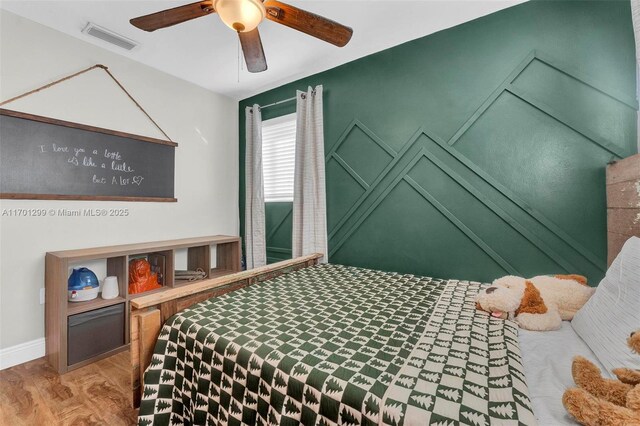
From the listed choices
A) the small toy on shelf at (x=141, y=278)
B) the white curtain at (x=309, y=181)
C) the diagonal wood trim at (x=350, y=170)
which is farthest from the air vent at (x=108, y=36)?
the diagonal wood trim at (x=350, y=170)

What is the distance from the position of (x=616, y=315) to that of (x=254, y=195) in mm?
3071

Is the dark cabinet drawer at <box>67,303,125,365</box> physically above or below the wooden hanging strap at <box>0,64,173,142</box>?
below

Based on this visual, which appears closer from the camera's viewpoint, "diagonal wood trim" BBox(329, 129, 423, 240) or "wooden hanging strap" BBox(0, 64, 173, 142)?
"wooden hanging strap" BBox(0, 64, 173, 142)

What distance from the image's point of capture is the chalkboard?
2035 millimetres

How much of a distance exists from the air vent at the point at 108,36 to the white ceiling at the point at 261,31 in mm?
39

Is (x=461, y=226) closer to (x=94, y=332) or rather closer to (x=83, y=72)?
(x=94, y=332)

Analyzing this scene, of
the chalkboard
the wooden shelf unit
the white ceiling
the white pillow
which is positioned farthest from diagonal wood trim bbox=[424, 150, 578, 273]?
the chalkboard

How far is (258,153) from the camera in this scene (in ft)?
11.0

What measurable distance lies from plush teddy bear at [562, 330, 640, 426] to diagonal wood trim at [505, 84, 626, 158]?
1.48 m

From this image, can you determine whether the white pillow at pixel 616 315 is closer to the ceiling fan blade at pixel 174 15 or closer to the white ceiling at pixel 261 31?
the white ceiling at pixel 261 31

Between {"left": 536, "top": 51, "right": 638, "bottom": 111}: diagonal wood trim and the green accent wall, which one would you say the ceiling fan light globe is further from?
{"left": 536, "top": 51, "right": 638, "bottom": 111}: diagonal wood trim

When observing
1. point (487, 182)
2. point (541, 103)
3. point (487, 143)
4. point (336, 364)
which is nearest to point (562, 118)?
point (541, 103)

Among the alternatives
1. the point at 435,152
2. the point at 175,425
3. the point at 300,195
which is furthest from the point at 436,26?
the point at 175,425

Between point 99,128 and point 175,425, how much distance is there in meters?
2.44
